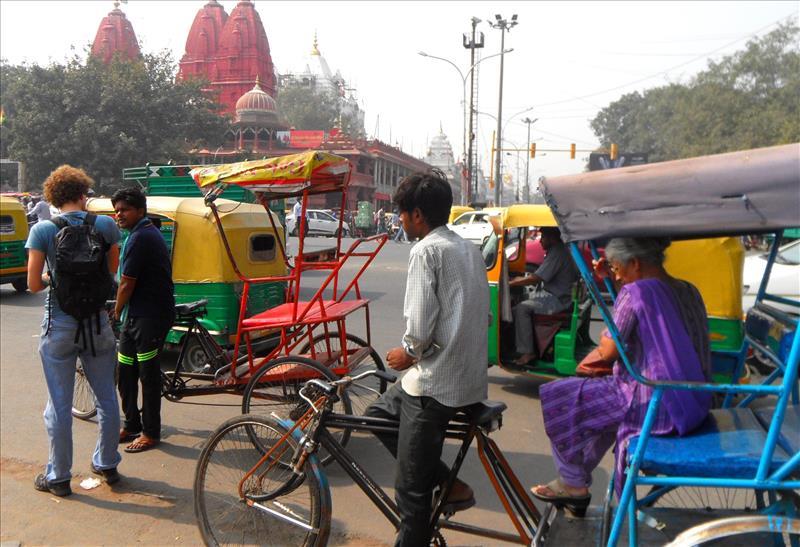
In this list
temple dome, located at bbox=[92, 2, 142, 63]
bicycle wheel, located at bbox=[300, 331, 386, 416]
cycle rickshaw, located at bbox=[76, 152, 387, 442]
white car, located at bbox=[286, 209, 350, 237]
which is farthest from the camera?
temple dome, located at bbox=[92, 2, 142, 63]

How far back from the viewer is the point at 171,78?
106 ft

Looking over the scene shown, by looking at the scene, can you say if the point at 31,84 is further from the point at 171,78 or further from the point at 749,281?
the point at 749,281

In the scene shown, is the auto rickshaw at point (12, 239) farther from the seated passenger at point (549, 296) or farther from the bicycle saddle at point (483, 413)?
the bicycle saddle at point (483, 413)

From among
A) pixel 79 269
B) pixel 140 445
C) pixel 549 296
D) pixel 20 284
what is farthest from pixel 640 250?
pixel 20 284

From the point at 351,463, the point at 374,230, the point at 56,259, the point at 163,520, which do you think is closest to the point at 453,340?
the point at 351,463

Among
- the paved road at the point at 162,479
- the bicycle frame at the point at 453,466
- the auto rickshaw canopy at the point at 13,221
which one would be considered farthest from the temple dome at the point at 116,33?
the bicycle frame at the point at 453,466

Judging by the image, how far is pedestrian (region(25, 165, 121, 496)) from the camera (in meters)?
3.78

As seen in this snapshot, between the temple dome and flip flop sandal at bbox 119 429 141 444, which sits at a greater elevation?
the temple dome

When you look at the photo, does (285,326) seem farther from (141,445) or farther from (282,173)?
(141,445)

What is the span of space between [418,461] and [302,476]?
1.92ft

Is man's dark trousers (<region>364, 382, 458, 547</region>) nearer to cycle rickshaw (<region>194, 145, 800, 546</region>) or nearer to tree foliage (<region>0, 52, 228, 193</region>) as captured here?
cycle rickshaw (<region>194, 145, 800, 546</region>)

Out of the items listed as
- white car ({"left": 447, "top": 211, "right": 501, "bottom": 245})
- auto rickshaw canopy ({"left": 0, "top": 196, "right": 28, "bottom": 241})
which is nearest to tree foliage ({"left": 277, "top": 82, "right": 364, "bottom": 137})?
white car ({"left": 447, "top": 211, "right": 501, "bottom": 245})

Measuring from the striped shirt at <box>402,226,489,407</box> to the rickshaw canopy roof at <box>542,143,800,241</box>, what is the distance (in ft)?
1.40

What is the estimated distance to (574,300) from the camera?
579 cm
